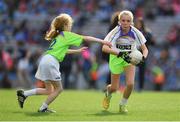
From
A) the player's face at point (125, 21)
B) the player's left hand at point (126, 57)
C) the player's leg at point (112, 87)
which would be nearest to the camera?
the player's left hand at point (126, 57)

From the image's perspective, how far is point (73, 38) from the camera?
13.5 metres

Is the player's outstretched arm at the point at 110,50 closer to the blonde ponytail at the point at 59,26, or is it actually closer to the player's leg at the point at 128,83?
the player's leg at the point at 128,83

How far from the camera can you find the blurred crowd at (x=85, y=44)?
96.4 ft

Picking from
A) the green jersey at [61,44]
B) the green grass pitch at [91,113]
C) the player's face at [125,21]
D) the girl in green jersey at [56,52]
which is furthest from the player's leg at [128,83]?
the green jersey at [61,44]

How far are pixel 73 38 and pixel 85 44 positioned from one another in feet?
55.0

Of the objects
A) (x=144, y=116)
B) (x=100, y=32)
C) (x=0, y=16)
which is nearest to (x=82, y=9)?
(x=100, y=32)

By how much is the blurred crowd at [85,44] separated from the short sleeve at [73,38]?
12.6m

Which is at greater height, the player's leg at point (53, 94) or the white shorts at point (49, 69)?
the white shorts at point (49, 69)

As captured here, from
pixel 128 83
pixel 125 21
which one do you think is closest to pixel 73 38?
pixel 125 21

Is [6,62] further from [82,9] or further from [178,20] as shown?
[178,20]

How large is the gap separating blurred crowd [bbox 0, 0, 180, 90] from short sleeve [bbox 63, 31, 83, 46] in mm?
12560

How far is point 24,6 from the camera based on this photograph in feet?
111

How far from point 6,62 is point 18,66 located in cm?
57

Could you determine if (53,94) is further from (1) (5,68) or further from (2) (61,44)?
(1) (5,68)
